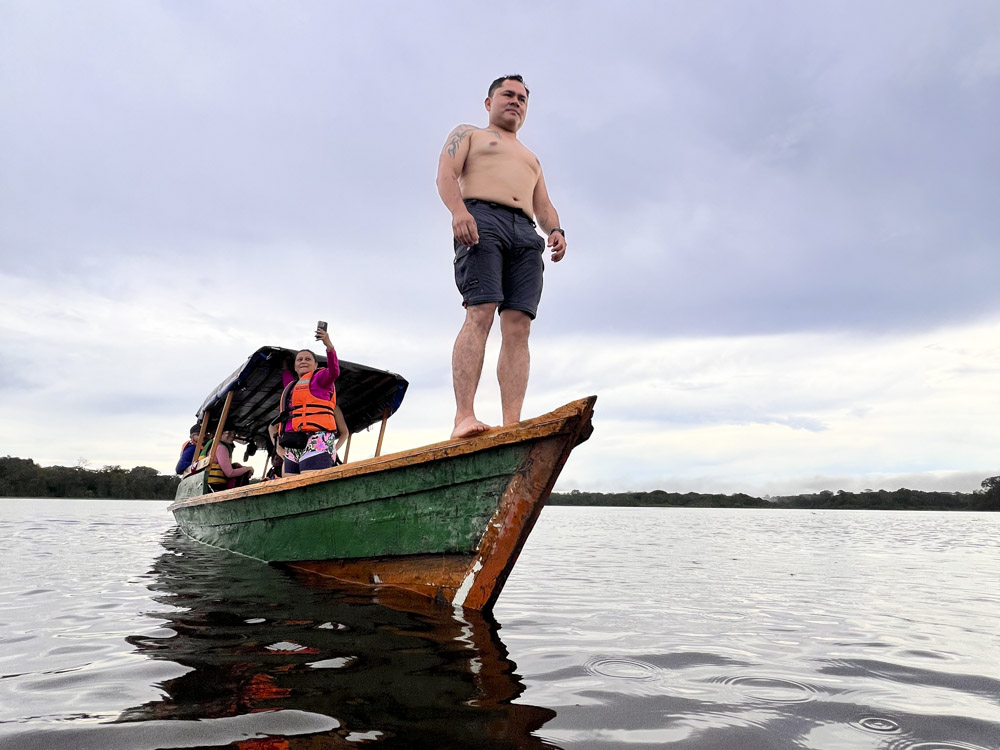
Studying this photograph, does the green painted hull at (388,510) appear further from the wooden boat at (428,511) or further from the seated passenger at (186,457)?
the seated passenger at (186,457)

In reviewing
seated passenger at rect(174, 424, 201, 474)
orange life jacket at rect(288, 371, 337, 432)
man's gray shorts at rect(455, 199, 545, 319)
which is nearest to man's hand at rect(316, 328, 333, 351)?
orange life jacket at rect(288, 371, 337, 432)

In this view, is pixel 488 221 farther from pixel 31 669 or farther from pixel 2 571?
pixel 2 571

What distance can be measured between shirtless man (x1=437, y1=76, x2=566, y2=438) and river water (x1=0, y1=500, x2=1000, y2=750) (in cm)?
127

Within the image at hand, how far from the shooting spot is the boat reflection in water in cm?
154

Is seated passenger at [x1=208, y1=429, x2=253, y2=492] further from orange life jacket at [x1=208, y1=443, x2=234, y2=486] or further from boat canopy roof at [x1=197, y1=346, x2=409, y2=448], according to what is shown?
boat canopy roof at [x1=197, y1=346, x2=409, y2=448]

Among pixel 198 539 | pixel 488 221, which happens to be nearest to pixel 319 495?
pixel 488 221

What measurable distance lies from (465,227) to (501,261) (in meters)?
0.32

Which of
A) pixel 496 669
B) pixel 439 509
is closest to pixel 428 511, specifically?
pixel 439 509

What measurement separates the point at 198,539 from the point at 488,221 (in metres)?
6.82

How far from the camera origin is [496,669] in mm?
2227

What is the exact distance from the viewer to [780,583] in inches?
209

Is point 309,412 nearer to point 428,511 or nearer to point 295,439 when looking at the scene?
point 295,439

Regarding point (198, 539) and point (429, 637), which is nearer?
point (429, 637)

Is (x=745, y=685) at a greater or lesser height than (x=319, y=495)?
lesser
